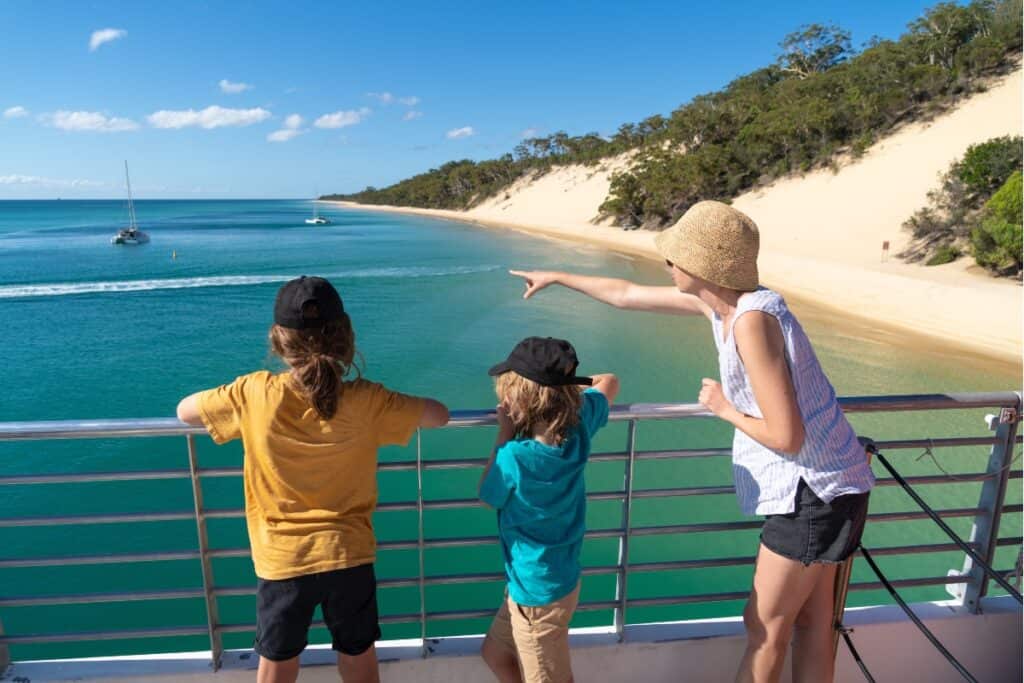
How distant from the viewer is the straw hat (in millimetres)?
1625

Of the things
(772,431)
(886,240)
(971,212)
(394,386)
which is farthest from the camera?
(886,240)

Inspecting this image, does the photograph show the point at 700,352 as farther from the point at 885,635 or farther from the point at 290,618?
the point at 290,618

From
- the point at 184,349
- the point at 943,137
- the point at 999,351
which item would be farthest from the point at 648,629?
the point at 943,137

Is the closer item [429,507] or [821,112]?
[429,507]

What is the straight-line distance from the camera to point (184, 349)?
18.0 metres

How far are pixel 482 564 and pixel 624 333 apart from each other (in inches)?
489

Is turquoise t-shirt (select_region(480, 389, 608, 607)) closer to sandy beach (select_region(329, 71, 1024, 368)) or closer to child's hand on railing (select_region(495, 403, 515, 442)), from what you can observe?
child's hand on railing (select_region(495, 403, 515, 442))

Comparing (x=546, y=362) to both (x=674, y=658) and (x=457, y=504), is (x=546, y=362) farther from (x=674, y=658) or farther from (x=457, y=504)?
(x=674, y=658)

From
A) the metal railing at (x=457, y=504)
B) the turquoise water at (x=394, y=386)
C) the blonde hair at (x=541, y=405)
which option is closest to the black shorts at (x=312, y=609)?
the metal railing at (x=457, y=504)

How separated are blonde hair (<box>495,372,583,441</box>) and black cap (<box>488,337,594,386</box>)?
2cm

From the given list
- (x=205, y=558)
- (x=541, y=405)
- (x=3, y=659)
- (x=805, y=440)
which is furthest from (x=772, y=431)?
(x=3, y=659)

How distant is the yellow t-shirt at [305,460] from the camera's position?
171 centimetres

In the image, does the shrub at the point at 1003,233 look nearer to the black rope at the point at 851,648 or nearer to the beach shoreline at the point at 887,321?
the beach shoreline at the point at 887,321

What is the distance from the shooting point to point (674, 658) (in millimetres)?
2348
